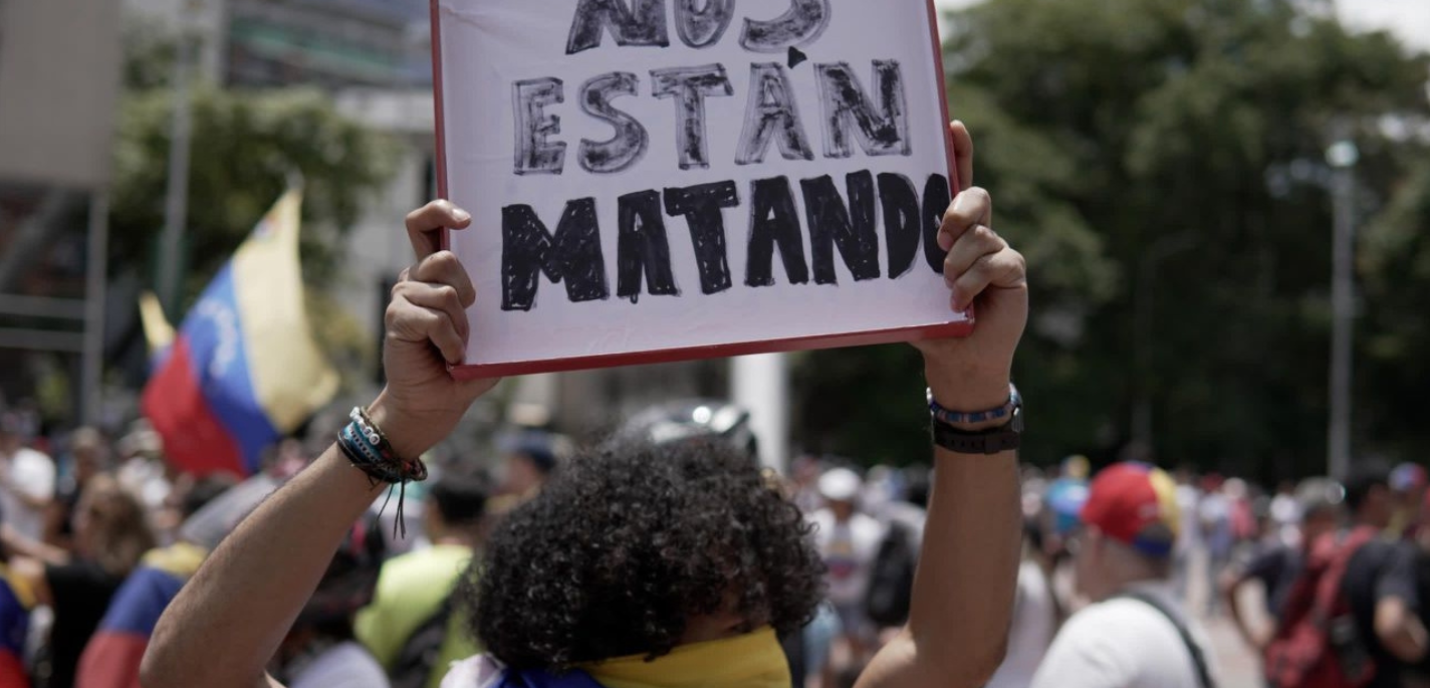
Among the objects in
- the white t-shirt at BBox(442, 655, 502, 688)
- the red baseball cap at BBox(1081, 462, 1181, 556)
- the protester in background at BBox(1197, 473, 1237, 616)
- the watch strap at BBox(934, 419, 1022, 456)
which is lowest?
the protester in background at BBox(1197, 473, 1237, 616)

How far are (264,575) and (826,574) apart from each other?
980mm

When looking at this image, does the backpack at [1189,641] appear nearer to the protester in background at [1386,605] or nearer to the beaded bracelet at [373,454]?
the protester in background at [1386,605]

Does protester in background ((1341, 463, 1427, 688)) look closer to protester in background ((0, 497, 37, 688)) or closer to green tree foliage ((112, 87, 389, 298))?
protester in background ((0, 497, 37, 688))

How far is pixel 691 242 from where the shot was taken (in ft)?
6.40

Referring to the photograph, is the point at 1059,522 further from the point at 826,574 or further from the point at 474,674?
the point at 474,674

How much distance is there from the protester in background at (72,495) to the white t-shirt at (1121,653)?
208 inches

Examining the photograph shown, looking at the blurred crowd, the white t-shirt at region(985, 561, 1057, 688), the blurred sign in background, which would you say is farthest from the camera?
the blurred sign in background

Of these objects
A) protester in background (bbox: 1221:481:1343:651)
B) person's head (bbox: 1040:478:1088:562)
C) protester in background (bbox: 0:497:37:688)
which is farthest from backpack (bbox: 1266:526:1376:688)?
protester in background (bbox: 0:497:37:688)

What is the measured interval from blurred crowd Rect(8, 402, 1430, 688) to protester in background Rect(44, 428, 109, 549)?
2 cm

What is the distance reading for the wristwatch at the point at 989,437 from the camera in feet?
6.55

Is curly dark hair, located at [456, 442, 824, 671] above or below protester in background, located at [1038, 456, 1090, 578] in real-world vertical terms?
above

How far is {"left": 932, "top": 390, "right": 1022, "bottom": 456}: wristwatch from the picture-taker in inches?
78.6

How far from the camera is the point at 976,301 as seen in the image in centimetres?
194

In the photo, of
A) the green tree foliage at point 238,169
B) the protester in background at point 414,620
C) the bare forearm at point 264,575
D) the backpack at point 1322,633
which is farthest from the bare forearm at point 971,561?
the green tree foliage at point 238,169
